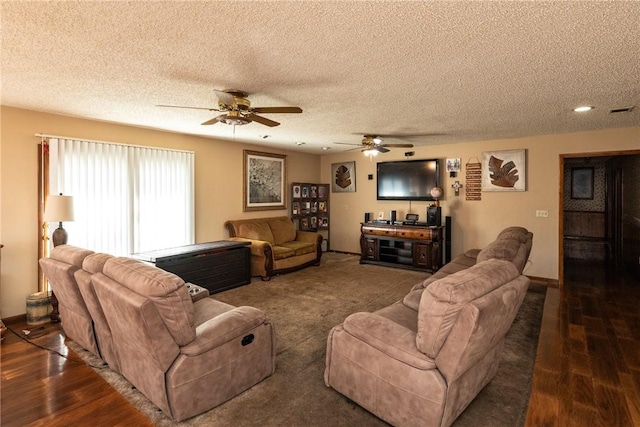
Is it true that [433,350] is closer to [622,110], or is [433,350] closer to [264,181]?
[622,110]

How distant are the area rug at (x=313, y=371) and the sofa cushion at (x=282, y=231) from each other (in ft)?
4.85

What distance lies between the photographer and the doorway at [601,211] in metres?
5.61

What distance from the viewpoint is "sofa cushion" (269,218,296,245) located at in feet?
20.8

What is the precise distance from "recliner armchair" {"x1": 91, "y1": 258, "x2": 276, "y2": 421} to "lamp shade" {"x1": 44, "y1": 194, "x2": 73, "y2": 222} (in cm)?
182

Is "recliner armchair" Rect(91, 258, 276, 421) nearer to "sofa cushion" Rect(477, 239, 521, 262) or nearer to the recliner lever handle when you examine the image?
the recliner lever handle

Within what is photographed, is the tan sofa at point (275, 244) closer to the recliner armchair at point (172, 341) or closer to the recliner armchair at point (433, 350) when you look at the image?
the recliner armchair at point (172, 341)

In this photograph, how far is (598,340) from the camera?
308cm

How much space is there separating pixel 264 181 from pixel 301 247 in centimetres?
168

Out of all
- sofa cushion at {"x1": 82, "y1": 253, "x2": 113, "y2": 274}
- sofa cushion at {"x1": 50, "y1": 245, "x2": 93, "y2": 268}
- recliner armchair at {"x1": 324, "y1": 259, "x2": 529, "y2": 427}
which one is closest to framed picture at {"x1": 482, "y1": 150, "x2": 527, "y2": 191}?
recliner armchair at {"x1": 324, "y1": 259, "x2": 529, "y2": 427}

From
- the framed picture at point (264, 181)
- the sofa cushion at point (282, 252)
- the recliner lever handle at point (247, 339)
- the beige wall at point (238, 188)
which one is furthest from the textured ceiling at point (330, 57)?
the sofa cushion at point (282, 252)

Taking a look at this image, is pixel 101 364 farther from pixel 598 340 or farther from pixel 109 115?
pixel 598 340

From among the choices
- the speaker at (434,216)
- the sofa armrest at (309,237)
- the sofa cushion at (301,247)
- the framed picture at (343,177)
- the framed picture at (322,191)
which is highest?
the framed picture at (343,177)

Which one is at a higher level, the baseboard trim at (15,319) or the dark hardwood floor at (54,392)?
the baseboard trim at (15,319)

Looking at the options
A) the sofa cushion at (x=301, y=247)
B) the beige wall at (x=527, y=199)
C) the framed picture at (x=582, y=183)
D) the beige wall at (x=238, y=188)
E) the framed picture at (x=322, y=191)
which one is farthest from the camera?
the framed picture at (x=322, y=191)
